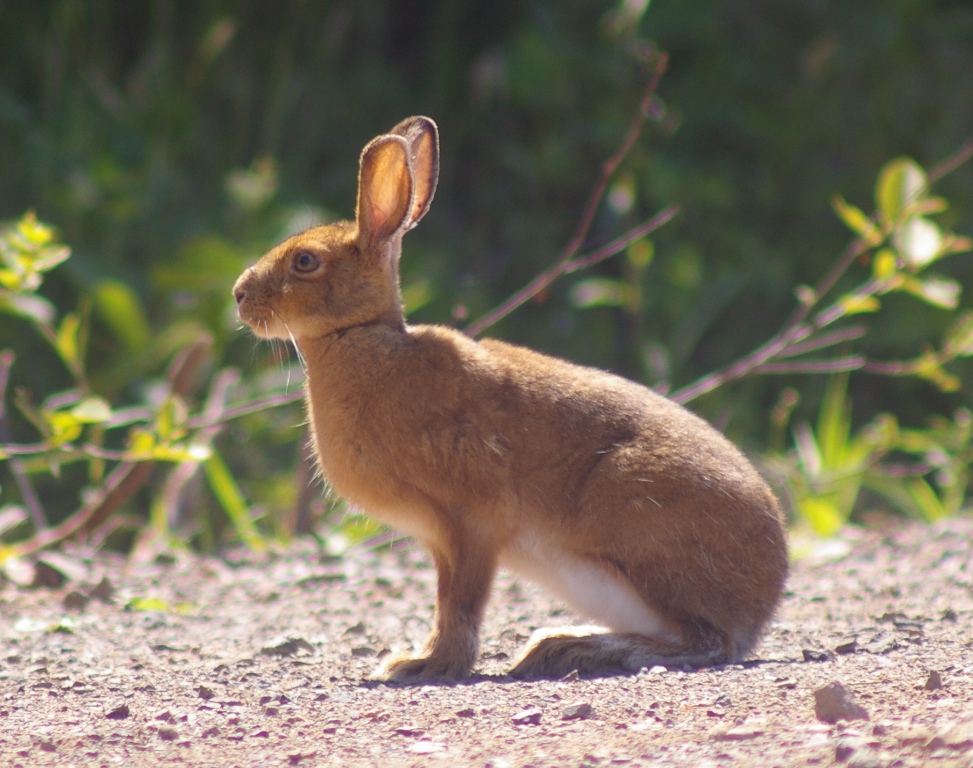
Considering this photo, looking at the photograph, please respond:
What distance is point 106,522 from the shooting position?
17.9 ft

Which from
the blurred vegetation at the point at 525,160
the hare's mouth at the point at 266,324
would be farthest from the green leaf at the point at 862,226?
the hare's mouth at the point at 266,324

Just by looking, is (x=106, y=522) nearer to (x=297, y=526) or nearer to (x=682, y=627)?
(x=297, y=526)

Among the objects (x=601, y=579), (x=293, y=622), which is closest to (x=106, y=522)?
(x=293, y=622)

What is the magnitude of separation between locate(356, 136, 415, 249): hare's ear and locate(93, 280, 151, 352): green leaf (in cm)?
253

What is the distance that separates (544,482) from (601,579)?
0.96 ft

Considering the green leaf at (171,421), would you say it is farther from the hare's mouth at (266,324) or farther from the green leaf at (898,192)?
the green leaf at (898,192)

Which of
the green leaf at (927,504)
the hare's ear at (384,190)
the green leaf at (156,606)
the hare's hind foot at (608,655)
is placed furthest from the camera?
the green leaf at (927,504)

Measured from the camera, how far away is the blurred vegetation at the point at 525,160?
21.8ft

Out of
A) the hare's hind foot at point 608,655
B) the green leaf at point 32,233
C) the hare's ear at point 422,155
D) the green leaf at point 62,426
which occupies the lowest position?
the hare's hind foot at point 608,655

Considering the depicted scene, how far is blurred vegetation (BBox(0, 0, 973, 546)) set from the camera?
665cm

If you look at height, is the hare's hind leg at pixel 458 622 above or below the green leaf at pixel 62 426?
below

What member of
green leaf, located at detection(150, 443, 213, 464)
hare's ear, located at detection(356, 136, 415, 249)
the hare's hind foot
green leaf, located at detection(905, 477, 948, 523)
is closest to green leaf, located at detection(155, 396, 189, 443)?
green leaf, located at detection(150, 443, 213, 464)

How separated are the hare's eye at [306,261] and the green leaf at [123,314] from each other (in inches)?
94.6

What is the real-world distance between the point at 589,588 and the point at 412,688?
0.55 m
